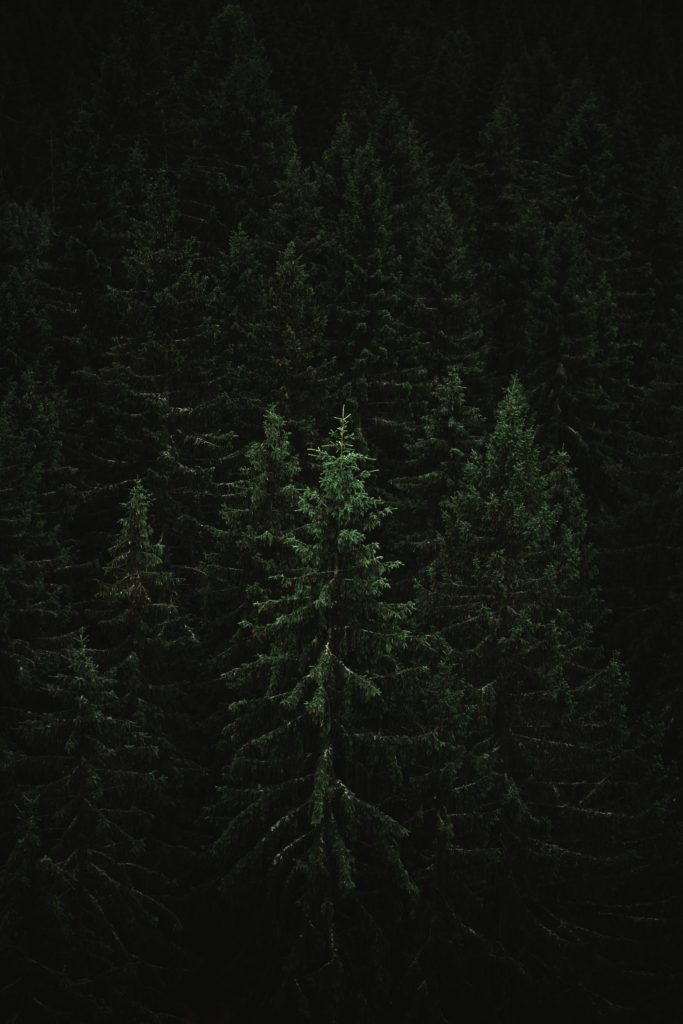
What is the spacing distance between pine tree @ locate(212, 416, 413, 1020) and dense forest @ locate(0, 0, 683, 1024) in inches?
3.4

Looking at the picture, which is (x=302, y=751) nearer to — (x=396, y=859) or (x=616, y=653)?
(x=396, y=859)

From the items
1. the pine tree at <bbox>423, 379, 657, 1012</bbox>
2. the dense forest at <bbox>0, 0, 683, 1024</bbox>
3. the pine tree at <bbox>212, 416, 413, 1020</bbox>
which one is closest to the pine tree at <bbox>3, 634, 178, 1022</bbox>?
the dense forest at <bbox>0, 0, 683, 1024</bbox>

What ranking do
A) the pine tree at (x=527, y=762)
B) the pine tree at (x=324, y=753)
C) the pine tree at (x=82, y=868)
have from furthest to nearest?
the pine tree at (x=527, y=762)
the pine tree at (x=324, y=753)
the pine tree at (x=82, y=868)

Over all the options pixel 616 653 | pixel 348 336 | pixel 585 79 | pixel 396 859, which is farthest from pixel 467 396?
pixel 585 79

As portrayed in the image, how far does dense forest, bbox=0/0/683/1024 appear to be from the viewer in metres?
14.7

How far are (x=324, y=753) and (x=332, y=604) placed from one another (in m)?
2.69

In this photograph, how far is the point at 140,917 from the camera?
16.0m

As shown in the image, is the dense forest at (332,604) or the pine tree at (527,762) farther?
the pine tree at (527,762)

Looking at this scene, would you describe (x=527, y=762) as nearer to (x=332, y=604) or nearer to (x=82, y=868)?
(x=332, y=604)

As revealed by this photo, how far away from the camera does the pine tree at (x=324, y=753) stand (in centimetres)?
1416

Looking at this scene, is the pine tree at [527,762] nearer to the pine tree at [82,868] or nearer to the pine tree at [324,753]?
the pine tree at [324,753]

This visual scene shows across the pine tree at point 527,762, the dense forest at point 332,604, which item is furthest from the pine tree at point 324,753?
the pine tree at point 527,762

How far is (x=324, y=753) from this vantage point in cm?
1435

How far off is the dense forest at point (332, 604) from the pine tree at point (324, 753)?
0.29ft
